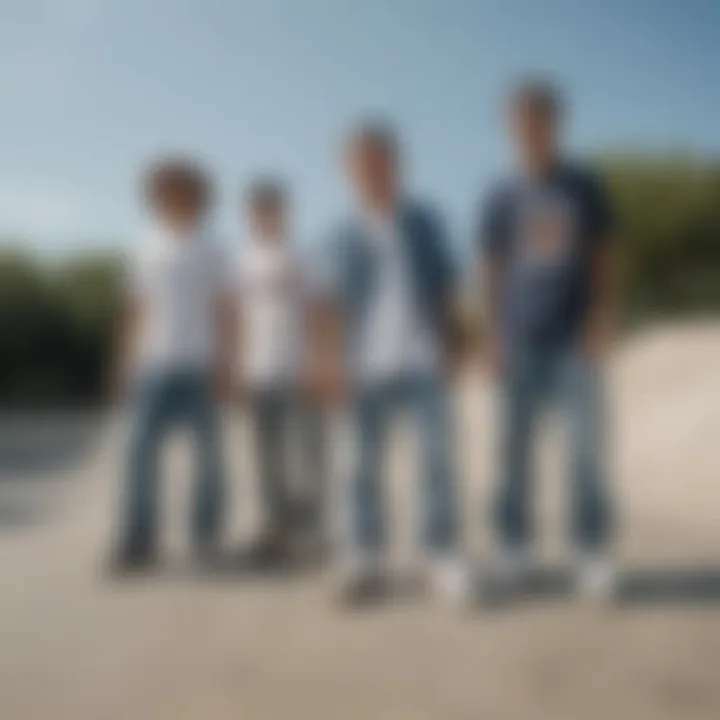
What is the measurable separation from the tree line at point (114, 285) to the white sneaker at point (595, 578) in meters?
2.20

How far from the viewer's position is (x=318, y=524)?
158 inches

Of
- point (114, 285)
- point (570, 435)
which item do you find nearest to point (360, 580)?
point (570, 435)

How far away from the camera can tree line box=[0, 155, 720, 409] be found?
791cm

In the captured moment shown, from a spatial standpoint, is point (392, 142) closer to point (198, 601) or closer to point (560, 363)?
point (560, 363)

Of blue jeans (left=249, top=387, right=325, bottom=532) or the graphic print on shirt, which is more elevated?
the graphic print on shirt

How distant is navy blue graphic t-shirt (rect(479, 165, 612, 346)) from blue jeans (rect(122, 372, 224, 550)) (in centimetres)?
114

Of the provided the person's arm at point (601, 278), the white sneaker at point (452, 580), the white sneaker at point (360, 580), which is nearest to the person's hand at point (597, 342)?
the person's arm at point (601, 278)

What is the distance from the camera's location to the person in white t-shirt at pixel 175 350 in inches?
146

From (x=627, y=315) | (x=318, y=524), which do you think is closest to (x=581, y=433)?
(x=318, y=524)

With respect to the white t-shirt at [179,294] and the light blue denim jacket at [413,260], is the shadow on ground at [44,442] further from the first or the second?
the light blue denim jacket at [413,260]

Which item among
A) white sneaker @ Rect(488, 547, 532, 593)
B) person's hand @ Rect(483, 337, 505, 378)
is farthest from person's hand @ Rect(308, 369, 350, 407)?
white sneaker @ Rect(488, 547, 532, 593)

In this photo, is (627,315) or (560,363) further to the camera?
(627,315)

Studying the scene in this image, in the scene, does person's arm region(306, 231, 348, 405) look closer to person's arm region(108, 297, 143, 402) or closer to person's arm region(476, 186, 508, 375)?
person's arm region(476, 186, 508, 375)

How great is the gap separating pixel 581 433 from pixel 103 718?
175cm
